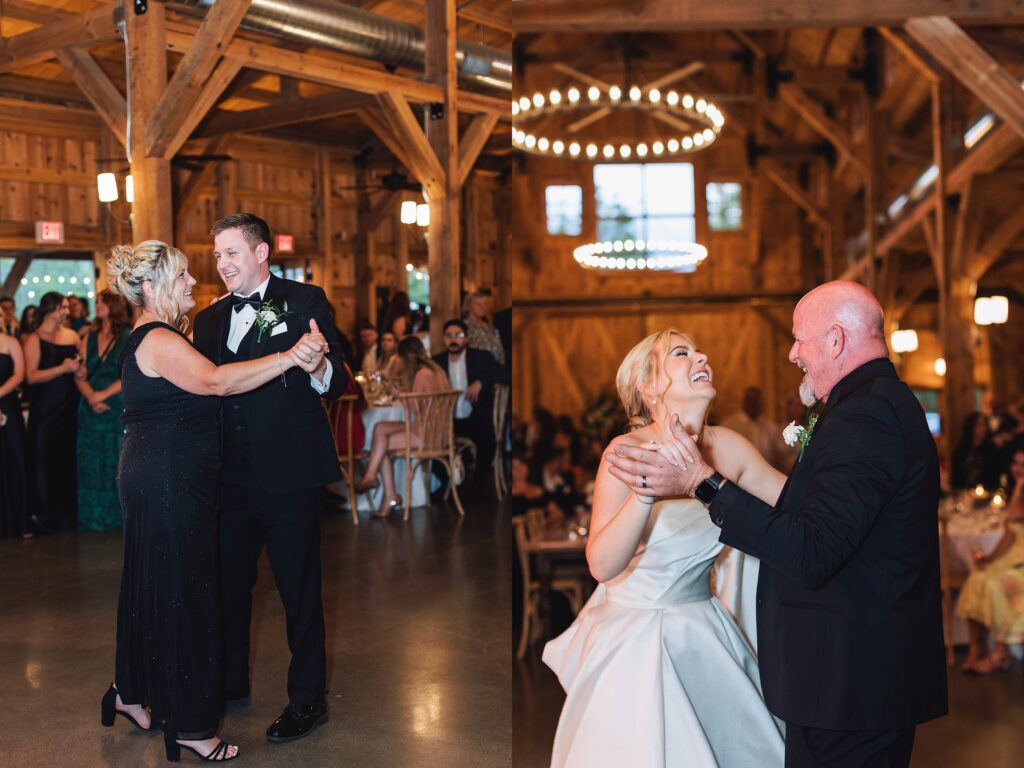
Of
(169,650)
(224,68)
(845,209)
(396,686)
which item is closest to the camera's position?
(169,650)

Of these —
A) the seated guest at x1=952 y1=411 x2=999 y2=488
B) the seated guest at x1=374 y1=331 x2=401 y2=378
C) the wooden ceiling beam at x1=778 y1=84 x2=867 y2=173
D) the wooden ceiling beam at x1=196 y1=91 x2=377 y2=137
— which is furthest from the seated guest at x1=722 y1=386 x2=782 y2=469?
the wooden ceiling beam at x1=778 y1=84 x2=867 y2=173

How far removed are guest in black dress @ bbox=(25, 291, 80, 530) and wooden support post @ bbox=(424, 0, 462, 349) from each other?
3042 millimetres

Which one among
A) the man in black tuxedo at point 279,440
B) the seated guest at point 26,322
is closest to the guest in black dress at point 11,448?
the seated guest at point 26,322

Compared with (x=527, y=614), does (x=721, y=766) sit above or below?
above

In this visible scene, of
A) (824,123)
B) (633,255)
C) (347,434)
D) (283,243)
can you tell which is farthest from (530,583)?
(824,123)

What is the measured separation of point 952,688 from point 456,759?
338 cm

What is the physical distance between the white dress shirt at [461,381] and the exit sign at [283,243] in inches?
204

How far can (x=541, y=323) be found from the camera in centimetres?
1744

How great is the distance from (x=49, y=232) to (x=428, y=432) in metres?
4.88

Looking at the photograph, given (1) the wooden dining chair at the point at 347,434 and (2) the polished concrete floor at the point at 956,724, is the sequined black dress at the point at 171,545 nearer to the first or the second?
(2) the polished concrete floor at the point at 956,724

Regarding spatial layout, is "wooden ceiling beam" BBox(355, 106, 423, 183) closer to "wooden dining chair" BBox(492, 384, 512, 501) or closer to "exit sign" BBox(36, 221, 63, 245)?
"wooden dining chair" BBox(492, 384, 512, 501)

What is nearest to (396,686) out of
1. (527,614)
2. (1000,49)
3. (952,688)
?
(527,614)

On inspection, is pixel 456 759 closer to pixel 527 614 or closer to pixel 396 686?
pixel 396 686

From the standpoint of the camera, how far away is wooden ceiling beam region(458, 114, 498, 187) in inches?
381
